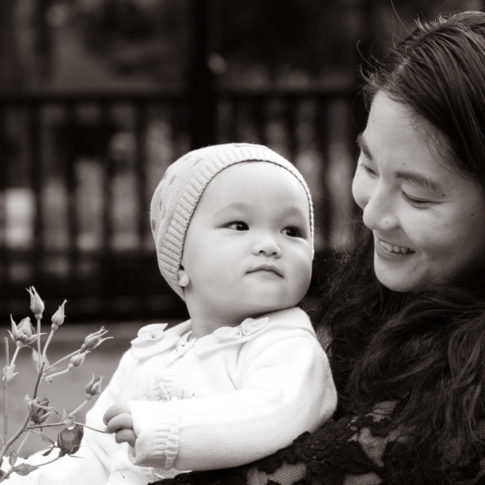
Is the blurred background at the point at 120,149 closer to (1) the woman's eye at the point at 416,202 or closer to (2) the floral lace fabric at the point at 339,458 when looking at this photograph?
(1) the woman's eye at the point at 416,202

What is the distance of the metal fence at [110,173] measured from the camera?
21.2ft

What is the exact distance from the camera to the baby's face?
7.21 feet

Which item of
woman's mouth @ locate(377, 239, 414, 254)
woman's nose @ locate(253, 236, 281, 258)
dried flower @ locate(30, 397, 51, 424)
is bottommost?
dried flower @ locate(30, 397, 51, 424)

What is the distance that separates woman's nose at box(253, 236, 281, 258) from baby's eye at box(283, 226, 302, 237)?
7cm

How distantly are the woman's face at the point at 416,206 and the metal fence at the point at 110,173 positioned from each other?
4.28 metres

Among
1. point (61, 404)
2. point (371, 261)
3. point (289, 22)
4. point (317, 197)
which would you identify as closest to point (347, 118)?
point (317, 197)

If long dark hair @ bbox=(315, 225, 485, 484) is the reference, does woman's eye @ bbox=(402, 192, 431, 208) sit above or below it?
above

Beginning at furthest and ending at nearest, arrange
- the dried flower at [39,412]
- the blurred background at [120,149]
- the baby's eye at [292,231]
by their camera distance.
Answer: the blurred background at [120,149] → the baby's eye at [292,231] → the dried flower at [39,412]

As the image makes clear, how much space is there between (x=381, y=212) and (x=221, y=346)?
0.37 metres

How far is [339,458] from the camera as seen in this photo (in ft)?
6.12

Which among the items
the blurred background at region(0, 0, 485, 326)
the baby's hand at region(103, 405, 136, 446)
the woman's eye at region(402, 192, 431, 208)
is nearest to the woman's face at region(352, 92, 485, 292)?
the woman's eye at region(402, 192, 431, 208)

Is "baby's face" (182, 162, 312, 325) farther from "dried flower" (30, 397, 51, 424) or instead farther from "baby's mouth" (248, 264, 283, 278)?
"dried flower" (30, 397, 51, 424)

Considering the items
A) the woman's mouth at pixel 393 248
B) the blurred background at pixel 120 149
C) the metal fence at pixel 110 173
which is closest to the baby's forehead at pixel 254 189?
the woman's mouth at pixel 393 248

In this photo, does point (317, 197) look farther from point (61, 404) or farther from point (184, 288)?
point (184, 288)
